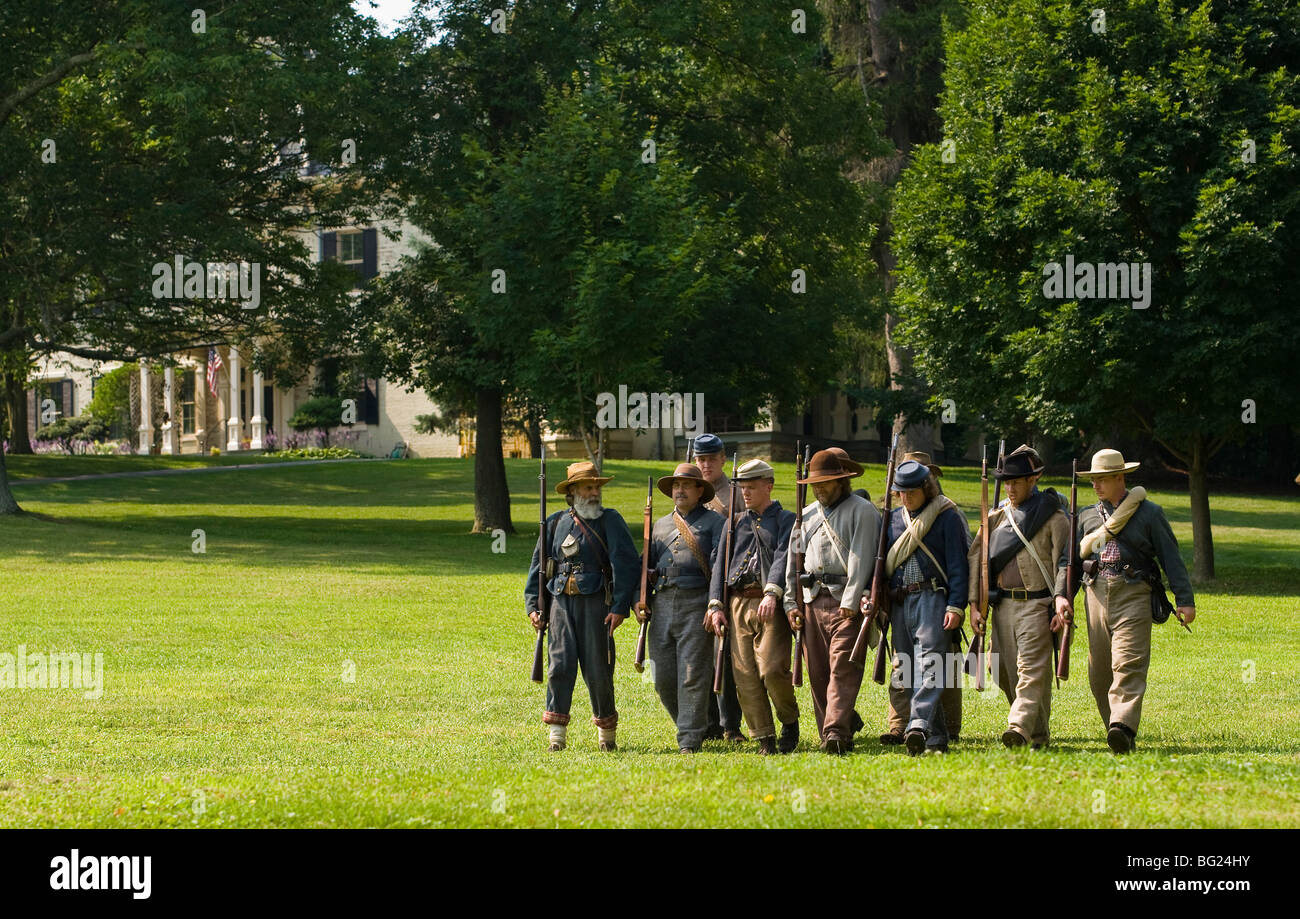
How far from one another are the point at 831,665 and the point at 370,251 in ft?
149

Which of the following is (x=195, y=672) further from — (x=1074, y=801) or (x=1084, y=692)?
(x=1074, y=801)

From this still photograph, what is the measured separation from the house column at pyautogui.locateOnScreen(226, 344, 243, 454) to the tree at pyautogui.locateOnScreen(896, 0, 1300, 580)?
3600 cm

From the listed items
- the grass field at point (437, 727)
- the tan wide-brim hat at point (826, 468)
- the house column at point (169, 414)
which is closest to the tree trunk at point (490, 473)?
the grass field at point (437, 727)

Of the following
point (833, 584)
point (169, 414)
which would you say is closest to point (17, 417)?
point (169, 414)

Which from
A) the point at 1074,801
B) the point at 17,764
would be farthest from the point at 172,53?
the point at 1074,801

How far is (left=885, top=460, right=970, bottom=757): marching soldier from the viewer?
34.4 feet

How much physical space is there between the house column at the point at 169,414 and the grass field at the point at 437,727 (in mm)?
31521

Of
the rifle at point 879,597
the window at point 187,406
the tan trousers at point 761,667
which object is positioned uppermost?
the window at point 187,406

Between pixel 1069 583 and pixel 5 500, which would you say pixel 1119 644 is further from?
pixel 5 500

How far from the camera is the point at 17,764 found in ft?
34.5

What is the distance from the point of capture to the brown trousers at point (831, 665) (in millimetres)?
10586

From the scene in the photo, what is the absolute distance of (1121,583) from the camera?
36.5ft

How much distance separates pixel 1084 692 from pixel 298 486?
32932mm

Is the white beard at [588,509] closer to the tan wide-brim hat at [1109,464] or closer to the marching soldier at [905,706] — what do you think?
the marching soldier at [905,706]
